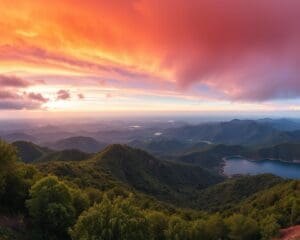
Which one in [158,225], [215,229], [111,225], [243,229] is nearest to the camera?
[111,225]

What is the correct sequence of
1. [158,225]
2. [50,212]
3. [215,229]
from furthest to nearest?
[215,229] < [158,225] < [50,212]

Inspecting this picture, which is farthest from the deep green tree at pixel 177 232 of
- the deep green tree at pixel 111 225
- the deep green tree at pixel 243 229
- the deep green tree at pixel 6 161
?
the deep green tree at pixel 6 161

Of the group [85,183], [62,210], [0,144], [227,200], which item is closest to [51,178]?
[62,210]

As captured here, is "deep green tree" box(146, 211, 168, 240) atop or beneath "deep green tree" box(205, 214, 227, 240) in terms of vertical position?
atop

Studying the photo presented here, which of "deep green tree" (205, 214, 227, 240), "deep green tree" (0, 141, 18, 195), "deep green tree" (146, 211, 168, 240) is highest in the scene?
"deep green tree" (0, 141, 18, 195)

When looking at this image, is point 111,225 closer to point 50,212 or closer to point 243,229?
point 50,212

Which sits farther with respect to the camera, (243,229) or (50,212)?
(243,229)

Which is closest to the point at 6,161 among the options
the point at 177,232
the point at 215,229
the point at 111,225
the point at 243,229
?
the point at 111,225

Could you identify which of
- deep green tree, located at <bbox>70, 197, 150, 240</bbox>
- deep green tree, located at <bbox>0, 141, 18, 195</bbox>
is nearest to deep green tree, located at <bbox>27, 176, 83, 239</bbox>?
deep green tree, located at <bbox>0, 141, 18, 195</bbox>

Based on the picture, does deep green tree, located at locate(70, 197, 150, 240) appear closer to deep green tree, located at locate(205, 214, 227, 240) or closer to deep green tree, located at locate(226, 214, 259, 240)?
deep green tree, located at locate(205, 214, 227, 240)

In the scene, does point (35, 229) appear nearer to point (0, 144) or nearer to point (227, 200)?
point (0, 144)

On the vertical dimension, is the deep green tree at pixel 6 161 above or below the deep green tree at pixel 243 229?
above

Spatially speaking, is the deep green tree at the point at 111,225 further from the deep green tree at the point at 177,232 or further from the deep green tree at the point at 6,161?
the deep green tree at the point at 6,161
